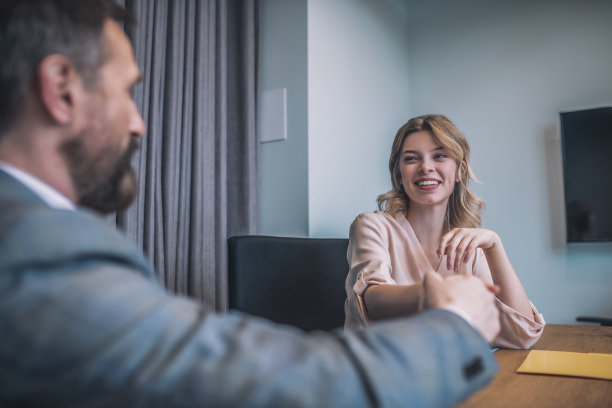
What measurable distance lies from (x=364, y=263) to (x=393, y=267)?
0.72ft

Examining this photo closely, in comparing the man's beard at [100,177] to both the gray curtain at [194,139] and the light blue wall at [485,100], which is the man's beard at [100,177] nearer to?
the gray curtain at [194,139]

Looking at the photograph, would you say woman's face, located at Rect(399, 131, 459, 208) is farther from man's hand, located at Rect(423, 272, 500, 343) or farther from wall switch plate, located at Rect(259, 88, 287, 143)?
man's hand, located at Rect(423, 272, 500, 343)

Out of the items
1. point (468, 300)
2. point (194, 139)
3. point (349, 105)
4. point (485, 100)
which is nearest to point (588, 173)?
point (485, 100)

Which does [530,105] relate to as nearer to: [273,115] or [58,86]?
[273,115]

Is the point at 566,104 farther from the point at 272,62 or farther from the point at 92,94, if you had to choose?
the point at 92,94

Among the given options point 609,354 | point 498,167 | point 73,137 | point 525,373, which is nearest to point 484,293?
point 525,373

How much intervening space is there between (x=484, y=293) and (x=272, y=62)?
1.74 m

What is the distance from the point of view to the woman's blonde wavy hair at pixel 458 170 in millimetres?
1689

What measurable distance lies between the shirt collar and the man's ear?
0.07 m

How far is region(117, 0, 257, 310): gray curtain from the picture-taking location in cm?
162

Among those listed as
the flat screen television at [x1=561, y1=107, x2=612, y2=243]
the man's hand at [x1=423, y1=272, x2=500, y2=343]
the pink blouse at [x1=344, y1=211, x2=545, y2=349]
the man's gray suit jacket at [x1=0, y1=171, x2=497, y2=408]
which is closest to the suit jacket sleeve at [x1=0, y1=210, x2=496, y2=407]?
the man's gray suit jacket at [x1=0, y1=171, x2=497, y2=408]

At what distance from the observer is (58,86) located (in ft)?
1.69

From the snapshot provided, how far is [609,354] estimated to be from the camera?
3.27ft

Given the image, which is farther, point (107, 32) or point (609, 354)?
point (609, 354)
